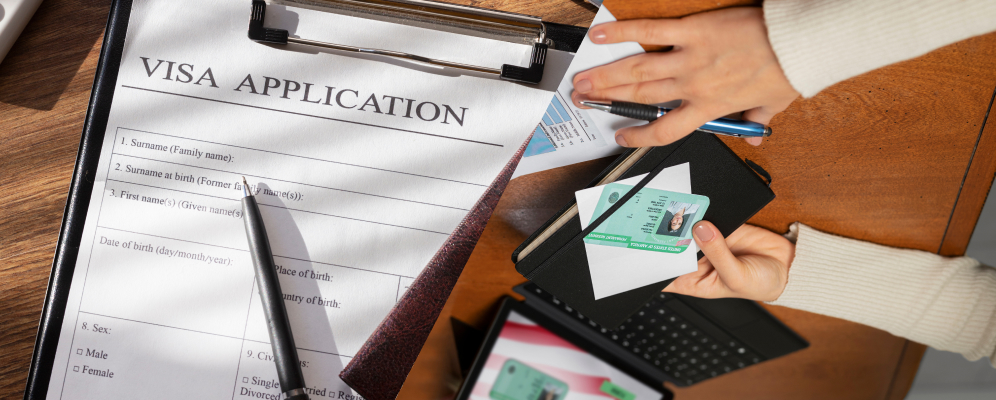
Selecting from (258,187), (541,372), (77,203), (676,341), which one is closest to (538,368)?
(541,372)

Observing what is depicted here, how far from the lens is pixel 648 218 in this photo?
1.30 feet

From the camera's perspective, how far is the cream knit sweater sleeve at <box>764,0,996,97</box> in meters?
0.31

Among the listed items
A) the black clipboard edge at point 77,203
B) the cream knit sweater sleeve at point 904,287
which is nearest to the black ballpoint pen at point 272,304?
the black clipboard edge at point 77,203

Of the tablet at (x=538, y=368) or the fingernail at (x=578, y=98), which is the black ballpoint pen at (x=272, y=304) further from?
the fingernail at (x=578, y=98)

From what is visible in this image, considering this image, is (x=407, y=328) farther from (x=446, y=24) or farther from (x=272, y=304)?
(x=446, y=24)

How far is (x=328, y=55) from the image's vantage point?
47 cm

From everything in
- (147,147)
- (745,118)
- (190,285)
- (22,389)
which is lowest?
(22,389)

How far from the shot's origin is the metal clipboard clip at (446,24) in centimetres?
46

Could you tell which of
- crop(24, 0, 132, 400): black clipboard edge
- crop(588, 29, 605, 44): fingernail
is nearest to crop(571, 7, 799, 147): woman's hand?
crop(588, 29, 605, 44): fingernail

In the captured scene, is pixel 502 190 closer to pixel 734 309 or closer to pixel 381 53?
pixel 381 53

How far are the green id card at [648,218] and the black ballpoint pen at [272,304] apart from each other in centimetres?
31

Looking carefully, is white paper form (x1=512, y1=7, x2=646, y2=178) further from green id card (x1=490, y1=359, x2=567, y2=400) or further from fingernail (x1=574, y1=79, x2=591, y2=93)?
green id card (x1=490, y1=359, x2=567, y2=400)

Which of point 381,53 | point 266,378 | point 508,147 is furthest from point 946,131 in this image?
point 266,378

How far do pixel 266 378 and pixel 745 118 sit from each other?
20.1 inches
